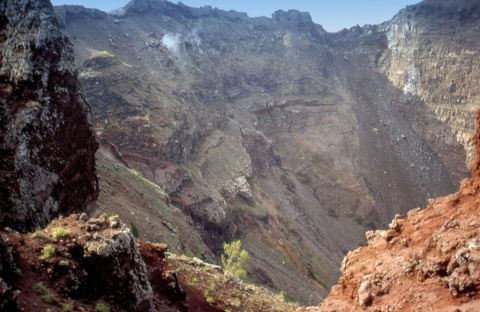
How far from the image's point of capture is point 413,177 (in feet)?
331

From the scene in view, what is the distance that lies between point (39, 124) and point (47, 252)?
946 cm

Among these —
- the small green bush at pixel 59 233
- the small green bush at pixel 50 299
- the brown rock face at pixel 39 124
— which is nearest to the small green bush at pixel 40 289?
the small green bush at pixel 50 299

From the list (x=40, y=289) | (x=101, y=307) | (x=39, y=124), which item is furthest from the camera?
(x=39, y=124)

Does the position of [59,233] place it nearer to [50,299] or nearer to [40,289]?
[40,289]

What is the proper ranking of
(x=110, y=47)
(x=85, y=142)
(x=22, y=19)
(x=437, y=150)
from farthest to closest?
(x=110, y=47) → (x=437, y=150) → (x=85, y=142) → (x=22, y=19)

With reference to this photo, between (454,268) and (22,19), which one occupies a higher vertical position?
(22,19)

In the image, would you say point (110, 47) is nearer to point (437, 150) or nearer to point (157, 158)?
point (157, 158)

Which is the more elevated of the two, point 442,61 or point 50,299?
point 442,61

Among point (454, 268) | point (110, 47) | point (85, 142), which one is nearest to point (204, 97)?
point (110, 47)

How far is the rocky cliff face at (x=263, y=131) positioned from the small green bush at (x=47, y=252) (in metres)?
24.8

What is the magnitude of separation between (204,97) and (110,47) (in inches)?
1205

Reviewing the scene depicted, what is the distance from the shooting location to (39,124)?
20703 millimetres

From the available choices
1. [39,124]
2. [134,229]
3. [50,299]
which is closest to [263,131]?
[134,229]

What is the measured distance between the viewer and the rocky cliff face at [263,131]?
62.0m
